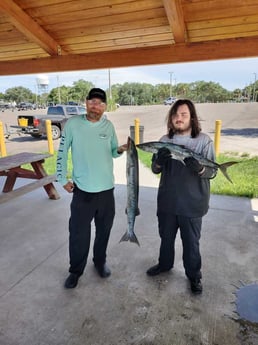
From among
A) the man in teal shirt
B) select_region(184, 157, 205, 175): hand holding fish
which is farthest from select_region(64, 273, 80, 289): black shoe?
select_region(184, 157, 205, 175): hand holding fish

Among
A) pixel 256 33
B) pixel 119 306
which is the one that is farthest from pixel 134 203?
pixel 256 33

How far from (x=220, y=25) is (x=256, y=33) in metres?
0.45

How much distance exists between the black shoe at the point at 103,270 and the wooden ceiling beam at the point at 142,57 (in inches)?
104

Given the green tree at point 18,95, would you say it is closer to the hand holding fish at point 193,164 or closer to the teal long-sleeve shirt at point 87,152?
the teal long-sleeve shirt at point 87,152

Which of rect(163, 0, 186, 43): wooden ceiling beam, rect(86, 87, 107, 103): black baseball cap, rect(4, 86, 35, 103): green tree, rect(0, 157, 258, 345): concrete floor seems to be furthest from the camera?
rect(4, 86, 35, 103): green tree

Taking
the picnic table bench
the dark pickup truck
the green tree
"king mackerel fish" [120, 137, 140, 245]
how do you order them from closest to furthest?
"king mackerel fish" [120, 137, 140, 245] < the picnic table bench < the dark pickup truck < the green tree

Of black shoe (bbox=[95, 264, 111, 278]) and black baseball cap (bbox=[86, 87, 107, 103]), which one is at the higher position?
black baseball cap (bbox=[86, 87, 107, 103])

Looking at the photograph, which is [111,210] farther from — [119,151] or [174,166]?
[174,166]

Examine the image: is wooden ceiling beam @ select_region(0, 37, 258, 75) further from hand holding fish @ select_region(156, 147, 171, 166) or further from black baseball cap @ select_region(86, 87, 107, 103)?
hand holding fish @ select_region(156, 147, 171, 166)

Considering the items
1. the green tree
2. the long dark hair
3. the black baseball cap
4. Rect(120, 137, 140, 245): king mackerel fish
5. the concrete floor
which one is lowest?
the concrete floor

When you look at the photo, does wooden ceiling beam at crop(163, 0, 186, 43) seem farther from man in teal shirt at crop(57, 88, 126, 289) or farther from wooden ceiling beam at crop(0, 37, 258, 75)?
man in teal shirt at crop(57, 88, 126, 289)

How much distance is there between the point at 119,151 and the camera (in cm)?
251

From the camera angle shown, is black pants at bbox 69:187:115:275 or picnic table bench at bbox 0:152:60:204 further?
picnic table bench at bbox 0:152:60:204

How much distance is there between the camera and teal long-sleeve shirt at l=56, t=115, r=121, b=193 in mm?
2305
